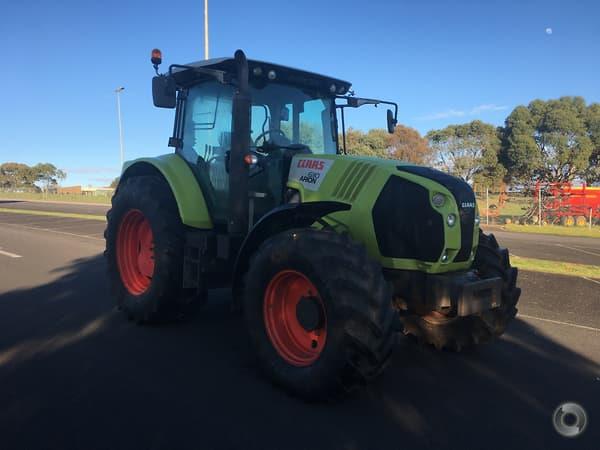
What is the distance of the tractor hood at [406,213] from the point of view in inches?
134

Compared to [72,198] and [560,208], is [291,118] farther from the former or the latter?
[72,198]

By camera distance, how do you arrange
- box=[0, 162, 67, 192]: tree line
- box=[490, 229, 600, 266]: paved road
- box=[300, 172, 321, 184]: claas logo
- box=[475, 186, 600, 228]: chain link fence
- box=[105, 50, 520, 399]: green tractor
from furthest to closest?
box=[0, 162, 67, 192]: tree line < box=[475, 186, 600, 228]: chain link fence < box=[490, 229, 600, 266]: paved road < box=[300, 172, 321, 184]: claas logo < box=[105, 50, 520, 399]: green tractor

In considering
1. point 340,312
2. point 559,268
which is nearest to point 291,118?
point 340,312

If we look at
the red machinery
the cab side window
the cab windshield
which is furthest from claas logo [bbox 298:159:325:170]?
the red machinery

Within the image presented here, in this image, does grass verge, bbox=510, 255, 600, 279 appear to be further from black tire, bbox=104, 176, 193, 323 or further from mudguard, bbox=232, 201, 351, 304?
black tire, bbox=104, 176, 193, 323

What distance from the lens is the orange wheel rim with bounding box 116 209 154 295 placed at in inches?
218

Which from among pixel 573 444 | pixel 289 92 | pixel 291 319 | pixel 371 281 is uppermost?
pixel 289 92

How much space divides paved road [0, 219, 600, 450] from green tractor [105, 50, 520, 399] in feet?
0.87

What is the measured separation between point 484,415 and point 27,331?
14.5ft

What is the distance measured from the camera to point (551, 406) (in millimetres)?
3232

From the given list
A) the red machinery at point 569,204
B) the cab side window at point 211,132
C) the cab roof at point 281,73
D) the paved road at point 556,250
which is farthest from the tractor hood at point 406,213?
the red machinery at point 569,204

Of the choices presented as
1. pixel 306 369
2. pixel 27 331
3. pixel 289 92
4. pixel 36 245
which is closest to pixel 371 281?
pixel 306 369

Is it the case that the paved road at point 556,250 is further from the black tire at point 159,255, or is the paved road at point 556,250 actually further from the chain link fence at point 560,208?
the black tire at point 159,255

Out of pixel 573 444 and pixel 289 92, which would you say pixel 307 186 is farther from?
pixel 573 444
